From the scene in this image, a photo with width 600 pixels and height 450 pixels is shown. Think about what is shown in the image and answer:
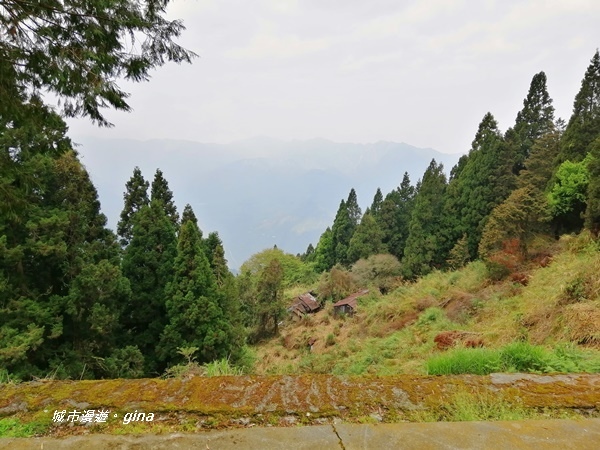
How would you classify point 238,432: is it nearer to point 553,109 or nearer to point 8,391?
point 8,391

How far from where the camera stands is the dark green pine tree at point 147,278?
37.1 ft

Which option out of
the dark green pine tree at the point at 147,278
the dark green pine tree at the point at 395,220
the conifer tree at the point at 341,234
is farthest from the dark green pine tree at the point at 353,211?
the dark green pine tree at the point at 147,278

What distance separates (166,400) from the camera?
173cm

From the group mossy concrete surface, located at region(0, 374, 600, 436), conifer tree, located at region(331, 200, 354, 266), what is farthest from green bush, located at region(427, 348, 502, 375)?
conifer tree, located at region(331, 200, 354, 266)

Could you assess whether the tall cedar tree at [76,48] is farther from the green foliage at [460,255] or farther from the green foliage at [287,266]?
the green foliage at [287,266]

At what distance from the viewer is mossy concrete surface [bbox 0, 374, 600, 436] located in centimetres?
160

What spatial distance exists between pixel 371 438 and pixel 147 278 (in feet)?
37.9

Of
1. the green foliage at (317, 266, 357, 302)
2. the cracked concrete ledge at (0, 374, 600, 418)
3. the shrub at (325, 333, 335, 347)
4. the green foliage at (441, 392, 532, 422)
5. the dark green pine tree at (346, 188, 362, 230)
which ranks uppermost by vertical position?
the dark green pine tree at (346, 188, 362, 230)

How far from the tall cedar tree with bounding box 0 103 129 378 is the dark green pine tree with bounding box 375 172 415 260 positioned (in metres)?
25.7

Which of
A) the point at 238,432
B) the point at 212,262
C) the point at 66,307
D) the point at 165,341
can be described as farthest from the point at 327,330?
the point at 238,432

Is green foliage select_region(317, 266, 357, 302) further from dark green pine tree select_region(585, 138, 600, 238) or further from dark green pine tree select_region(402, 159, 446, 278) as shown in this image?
dark green pine tree select_region(585, 138, 600, 238)

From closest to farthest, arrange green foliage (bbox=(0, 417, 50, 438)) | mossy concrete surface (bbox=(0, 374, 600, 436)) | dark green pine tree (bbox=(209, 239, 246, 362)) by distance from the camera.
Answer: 1. green foliage (bbox=(0, 417, 50, 438))
2. mossy concrete surface (bbox=(0, 374, 600, 436))
3. dark green pine tree (bbox=(209, 239, 246, 362))

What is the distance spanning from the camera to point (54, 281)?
8.84 metres

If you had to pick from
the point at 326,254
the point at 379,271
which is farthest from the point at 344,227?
the point at 379,271
